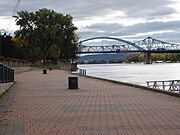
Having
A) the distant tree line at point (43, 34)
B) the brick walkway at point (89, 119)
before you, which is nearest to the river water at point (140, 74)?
the distant tree line at point (43, 34)

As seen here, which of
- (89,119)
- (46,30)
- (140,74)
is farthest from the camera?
(46,30)

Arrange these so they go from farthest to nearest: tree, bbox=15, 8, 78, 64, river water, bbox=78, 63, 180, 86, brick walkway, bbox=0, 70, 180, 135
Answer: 1. tree, bbox=15, 8, 78, 64
2. river water, bbox=78, 63, 180, 86
3. brick walkway, bbox=0, 70, 180, 135

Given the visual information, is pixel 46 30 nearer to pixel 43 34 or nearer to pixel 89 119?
pixel 43 34

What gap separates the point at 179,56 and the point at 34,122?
574ft

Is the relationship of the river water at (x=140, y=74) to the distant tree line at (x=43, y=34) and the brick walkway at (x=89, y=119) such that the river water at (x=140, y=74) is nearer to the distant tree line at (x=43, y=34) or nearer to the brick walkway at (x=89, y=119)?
the distant tree line at (x=43, y=34)

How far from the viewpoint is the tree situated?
111 m

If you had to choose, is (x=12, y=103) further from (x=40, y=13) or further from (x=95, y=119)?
(x=40, y=13)

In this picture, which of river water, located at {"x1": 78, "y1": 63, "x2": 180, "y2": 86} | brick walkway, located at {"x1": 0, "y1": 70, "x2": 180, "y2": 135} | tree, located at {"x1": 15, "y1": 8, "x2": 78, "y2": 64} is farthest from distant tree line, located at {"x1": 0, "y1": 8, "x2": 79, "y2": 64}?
brick walkway, located at {"x1": 0, "y1": 70, "x2": 180, "y2": 135}

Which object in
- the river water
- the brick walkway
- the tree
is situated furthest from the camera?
the tree

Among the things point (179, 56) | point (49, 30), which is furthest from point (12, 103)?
point (179, 56)

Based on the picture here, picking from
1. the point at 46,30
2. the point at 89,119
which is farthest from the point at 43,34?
the point at 89,119

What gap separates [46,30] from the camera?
361 feet

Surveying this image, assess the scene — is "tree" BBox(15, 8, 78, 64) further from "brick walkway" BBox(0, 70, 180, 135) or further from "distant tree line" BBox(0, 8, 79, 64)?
"brick walkway" BBox(0, 70, 180, 135)

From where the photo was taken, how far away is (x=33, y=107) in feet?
54.6
